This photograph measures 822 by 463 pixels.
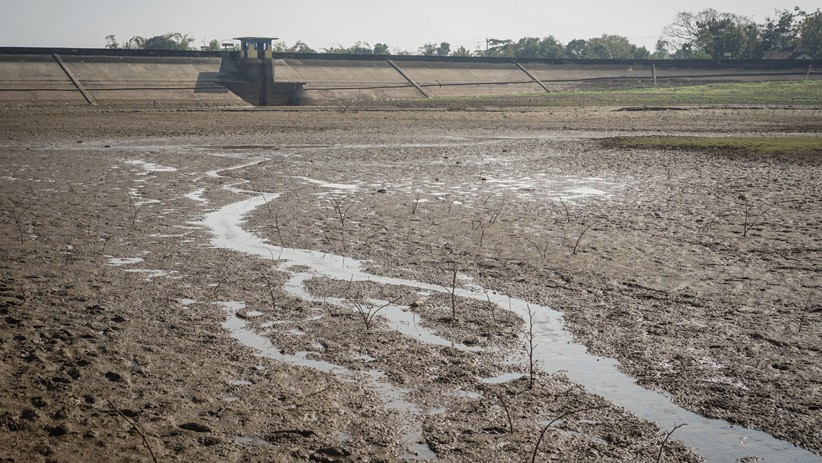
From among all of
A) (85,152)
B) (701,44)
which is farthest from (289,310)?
(701,44)

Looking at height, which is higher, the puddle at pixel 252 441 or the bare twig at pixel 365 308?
the puddle at pixel 252 441

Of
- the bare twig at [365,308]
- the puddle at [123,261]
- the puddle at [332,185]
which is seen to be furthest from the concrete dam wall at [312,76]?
the bare twig at [365,308]

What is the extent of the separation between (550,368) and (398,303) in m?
2.29

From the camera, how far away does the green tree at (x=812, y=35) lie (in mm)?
107188

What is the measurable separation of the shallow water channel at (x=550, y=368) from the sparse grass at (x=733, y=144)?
1665 cm

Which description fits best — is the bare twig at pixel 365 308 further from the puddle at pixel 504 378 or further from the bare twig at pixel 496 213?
the bare twig at pixel 496 213

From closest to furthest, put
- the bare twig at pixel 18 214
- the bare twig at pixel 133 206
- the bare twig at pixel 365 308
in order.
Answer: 1. the bare twig at pixel 365 308
2. the bare twig at pixel 18 214
3. the bare twig at pixel 133 206

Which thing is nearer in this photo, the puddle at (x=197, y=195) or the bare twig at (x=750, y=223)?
the bare twig at (x=750, y=223)

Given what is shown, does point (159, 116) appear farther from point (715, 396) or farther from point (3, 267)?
point (715, 396)

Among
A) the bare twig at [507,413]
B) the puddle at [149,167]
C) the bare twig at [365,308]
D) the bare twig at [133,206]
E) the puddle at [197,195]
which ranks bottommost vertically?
the puddle at [149,167]

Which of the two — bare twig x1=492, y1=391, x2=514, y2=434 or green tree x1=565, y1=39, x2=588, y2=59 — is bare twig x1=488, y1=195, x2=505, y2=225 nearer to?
bare twig x1=492, y1=391, x2=514, y2=434

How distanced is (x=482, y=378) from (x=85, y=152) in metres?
19.9

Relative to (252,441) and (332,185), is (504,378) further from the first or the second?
(332,185)

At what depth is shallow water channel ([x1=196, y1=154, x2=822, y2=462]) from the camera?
17.3 feet
